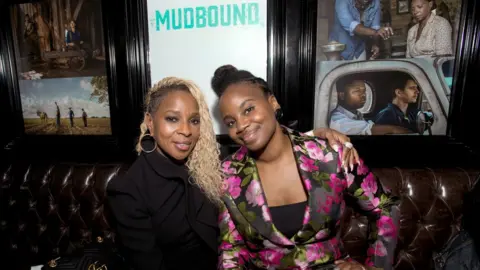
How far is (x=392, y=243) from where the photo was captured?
1.30 m

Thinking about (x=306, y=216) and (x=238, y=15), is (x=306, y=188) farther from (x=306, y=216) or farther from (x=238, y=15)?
(x=238, y=15)

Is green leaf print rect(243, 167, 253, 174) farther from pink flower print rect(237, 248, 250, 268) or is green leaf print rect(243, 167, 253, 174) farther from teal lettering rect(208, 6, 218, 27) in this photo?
teal lettering rect(208, 6, 218, 27)

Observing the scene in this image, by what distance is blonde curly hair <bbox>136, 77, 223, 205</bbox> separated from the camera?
1.39 m

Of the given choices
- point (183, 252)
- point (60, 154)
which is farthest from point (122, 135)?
point (183, 252)

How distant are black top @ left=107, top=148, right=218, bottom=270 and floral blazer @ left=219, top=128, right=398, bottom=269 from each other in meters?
0.11

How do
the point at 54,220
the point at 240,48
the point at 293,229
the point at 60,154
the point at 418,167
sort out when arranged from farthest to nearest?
the point at 60,154 → the point at 54,220 → the point at 240,48 → the point at 418,167 → the point at 293,229

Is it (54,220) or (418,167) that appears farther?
(54,220)

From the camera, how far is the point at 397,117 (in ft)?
6.15

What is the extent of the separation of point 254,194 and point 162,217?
1.55 feet

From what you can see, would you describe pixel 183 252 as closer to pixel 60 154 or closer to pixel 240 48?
pixel 240 48

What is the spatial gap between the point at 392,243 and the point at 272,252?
0.60 metres

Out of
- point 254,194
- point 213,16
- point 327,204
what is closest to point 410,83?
point 327,204

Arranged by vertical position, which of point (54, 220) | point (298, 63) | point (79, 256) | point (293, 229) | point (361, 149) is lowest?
point (54, 220)

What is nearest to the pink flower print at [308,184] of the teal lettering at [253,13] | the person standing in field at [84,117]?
the teal lettering at [253,13]
